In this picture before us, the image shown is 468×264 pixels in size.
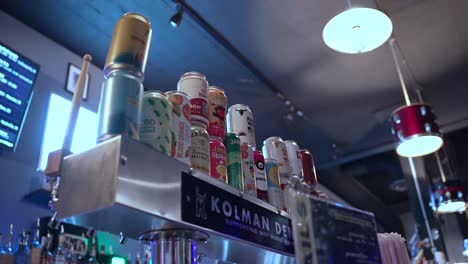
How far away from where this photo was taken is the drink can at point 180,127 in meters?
0.82

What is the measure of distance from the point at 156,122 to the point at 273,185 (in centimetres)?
40

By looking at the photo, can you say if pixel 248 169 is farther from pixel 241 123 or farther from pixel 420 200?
pixel 420 200

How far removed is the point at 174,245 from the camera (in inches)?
31.9

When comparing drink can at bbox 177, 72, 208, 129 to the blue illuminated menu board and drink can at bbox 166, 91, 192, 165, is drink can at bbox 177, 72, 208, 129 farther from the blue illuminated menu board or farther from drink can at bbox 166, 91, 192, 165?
the blue illuminated menu board

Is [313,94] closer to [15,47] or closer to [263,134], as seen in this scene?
[263,134]

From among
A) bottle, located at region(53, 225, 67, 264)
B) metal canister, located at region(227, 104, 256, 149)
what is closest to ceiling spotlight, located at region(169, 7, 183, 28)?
bottle, located at region(53, 225, 67, 264)

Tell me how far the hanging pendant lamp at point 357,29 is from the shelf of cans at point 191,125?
1643mm

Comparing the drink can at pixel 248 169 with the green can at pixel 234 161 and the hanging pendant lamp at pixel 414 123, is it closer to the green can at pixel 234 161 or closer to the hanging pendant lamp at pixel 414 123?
the green can at pixel 234 161

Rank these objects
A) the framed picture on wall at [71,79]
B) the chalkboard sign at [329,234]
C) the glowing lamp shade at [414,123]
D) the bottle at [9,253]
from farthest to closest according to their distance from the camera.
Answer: the framed picture on wall at [71,79] < the glowing lamp shade at [414,123] < the bottle at [9,253] < the chalkboard sign at [329,234]

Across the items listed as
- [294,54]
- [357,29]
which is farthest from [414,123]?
[294,54]

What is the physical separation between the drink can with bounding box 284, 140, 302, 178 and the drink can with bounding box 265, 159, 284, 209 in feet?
0.32

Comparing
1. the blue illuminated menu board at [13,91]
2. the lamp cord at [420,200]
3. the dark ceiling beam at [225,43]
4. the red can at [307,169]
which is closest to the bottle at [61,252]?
the blue illuminated menu board at [13,91]

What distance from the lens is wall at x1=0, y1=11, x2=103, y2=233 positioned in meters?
2.60

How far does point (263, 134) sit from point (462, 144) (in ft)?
11.2
